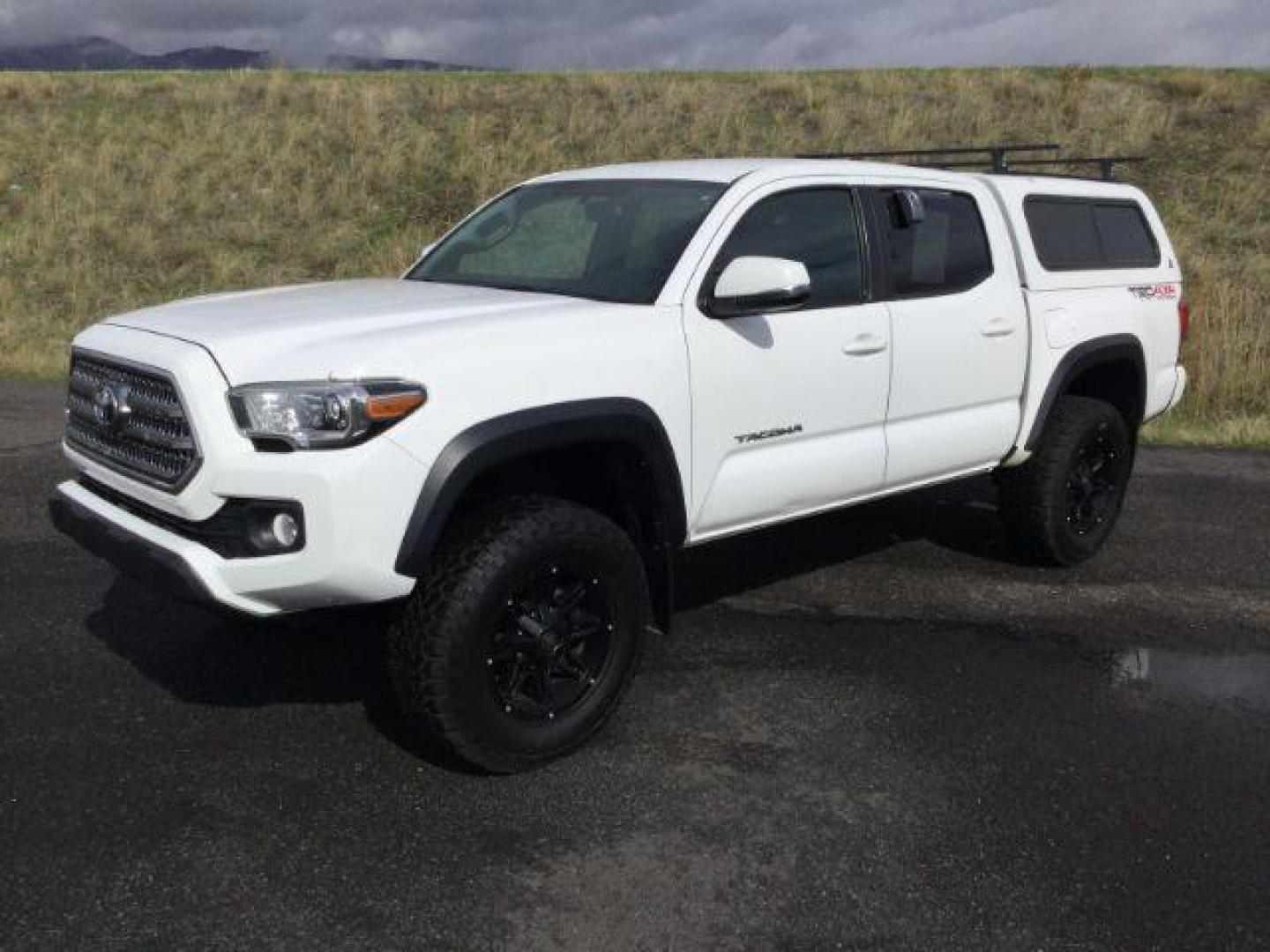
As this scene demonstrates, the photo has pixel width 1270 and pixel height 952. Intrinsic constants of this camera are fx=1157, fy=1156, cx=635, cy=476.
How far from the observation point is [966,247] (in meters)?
4.98

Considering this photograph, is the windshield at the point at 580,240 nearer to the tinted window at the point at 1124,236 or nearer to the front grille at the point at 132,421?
the front grille at the point at 132,421

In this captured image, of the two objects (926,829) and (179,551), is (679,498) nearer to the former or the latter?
(926,829)

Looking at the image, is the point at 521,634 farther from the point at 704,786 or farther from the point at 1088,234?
the point at 1088,234

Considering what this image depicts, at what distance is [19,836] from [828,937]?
216cm

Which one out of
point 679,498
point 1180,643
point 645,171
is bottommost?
point 1180,643

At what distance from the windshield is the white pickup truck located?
0.05ft

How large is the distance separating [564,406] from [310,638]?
1.79m

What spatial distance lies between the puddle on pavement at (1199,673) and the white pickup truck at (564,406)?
3.46ft

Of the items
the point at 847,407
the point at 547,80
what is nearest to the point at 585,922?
the point at 847,407

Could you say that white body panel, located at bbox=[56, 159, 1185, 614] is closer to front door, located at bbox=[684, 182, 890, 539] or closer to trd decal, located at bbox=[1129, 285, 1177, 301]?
front door, located at bbox=[684, 182, 890, 539]

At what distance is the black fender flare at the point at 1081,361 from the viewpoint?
17.1ft

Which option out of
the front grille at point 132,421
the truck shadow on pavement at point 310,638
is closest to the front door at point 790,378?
the truck shadow on pavement at point 310,638

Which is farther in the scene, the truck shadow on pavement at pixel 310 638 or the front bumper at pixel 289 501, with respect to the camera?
the truck shadow on pavement at pixel 310 638

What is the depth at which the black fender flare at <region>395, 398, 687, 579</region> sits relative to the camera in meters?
3.14
